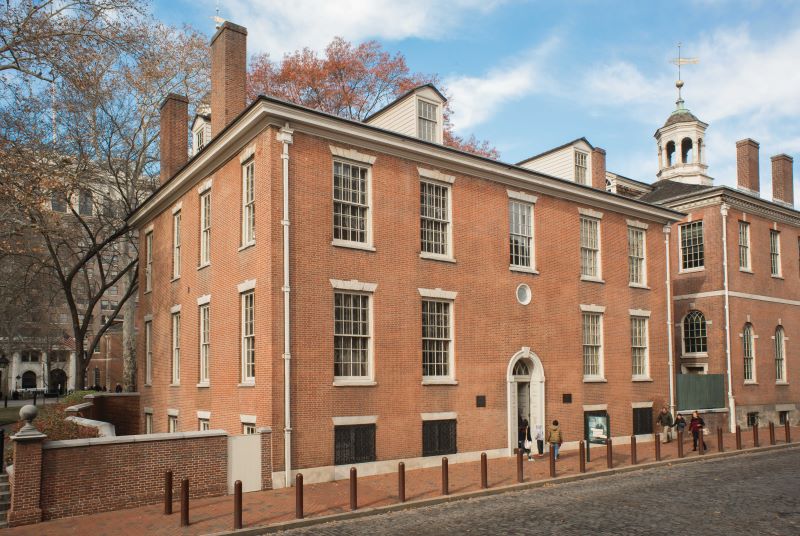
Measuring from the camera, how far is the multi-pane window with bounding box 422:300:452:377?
20594 millimetres

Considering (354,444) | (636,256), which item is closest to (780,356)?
(636,256)

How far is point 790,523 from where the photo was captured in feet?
41.0

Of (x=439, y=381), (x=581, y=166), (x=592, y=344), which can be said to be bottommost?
(x=439, y=381)

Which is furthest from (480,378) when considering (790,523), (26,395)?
(26,395)

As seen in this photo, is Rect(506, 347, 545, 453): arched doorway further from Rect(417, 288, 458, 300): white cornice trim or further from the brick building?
Rect(417, 288, 458, 300): white cornice trim

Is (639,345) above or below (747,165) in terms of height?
below

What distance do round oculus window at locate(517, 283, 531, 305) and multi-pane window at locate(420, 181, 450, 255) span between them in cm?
320

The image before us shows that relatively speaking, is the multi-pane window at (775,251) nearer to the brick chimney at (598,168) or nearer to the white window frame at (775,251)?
the white window frame at (775,251)

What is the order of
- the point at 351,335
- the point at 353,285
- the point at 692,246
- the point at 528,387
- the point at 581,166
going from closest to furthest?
the point at 351,335 < the point at 353,285 < the point at 528,387 < the point at 581,166 < the point at 692,246

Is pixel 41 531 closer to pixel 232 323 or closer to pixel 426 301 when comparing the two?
pixel 232 323

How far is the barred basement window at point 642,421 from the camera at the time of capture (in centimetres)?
2633

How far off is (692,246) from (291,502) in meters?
25.1

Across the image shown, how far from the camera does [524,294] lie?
918 inches

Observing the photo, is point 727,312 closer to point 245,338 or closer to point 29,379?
point 245,338
